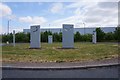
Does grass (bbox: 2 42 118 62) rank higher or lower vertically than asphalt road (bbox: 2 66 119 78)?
higher

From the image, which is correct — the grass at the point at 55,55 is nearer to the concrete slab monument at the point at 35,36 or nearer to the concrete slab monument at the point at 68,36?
the concrete slab monument at the point at 68,36

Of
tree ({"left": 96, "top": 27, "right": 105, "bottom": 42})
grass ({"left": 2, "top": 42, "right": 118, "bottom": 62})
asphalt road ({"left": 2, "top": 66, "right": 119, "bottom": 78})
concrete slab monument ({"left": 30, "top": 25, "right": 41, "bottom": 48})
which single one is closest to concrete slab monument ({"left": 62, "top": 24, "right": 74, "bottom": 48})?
concrete slab monument ({"left": 30, "top": 25, "right": 41, "bottom": 48})

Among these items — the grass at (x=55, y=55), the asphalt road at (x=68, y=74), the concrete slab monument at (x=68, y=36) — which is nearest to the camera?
the asphalt road at (x=68, y=74)

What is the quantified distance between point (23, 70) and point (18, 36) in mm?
60021

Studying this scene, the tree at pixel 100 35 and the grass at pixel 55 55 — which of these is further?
the tree at pixel 100 35

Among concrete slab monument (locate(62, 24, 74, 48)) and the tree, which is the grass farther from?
the tree

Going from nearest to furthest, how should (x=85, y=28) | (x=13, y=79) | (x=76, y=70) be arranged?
(x=13, y=79)
(x=76, y=70)
(x=85, y=28)

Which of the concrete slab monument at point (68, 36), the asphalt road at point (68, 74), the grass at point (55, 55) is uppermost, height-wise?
the concrete slab monument at point (68, 36)

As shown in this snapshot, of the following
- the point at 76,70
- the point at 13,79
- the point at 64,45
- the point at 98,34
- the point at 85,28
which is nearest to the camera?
the point at 13,79

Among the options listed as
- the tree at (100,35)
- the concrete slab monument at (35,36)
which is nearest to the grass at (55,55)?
the concrete slab monument at (35,36)

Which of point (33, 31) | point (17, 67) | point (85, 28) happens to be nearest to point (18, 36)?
point (85, 28)

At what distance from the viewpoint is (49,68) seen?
36.7 feet

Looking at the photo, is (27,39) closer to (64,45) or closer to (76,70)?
(64,45)

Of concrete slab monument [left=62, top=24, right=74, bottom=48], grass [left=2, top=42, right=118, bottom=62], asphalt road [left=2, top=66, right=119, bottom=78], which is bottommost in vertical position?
asphalt road [left=2, top=66, right=119, bottom=78]
